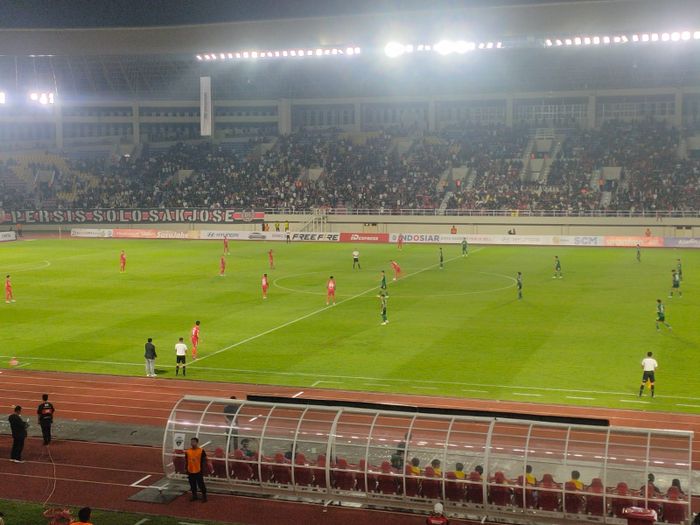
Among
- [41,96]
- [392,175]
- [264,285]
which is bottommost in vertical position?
[264,285]

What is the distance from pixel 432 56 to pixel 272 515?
3073 inches

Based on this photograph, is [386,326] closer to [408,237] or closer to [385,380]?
[385,380]

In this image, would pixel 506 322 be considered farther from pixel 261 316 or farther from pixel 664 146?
pixel 664 146

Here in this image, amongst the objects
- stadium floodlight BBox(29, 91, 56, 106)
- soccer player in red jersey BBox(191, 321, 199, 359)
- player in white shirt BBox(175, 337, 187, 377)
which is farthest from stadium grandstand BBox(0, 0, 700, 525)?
stadium floodlight BBox(29, 91, 56, 106)

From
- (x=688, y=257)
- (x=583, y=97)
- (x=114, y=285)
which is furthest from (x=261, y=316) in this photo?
(x=583, y=97)

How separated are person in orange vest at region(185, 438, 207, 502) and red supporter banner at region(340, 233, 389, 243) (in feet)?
198

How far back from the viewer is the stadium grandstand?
15711 millimetres

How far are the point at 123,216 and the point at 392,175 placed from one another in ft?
95.1

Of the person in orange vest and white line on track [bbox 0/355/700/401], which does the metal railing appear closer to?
white line on track [bbox 0/355/700/401]

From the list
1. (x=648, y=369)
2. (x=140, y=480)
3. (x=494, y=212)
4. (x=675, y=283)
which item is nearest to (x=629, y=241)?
(x=494, y=212)

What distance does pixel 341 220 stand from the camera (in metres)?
83.0

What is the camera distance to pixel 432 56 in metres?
88.5

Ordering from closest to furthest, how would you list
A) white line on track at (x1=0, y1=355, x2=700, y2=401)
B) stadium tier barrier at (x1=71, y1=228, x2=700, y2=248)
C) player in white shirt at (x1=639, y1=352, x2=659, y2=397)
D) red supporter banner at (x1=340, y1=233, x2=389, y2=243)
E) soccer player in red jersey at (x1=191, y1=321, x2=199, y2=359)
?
player in white shirt at (x1=639, y1=352, x2=659, y2=397)
white line on track at (x1=0, y1=355, x2=700, y2=401)
soccer player in red jersey at (x1=191, y1=321, x2=199, y2=359)
stadium tier barrier at (x1=71, y1=228, x2=700, y2=248)
red supporter banner at (x1=340, y1=233, x2=389, y2=243)

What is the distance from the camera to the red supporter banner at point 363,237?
76.6m
